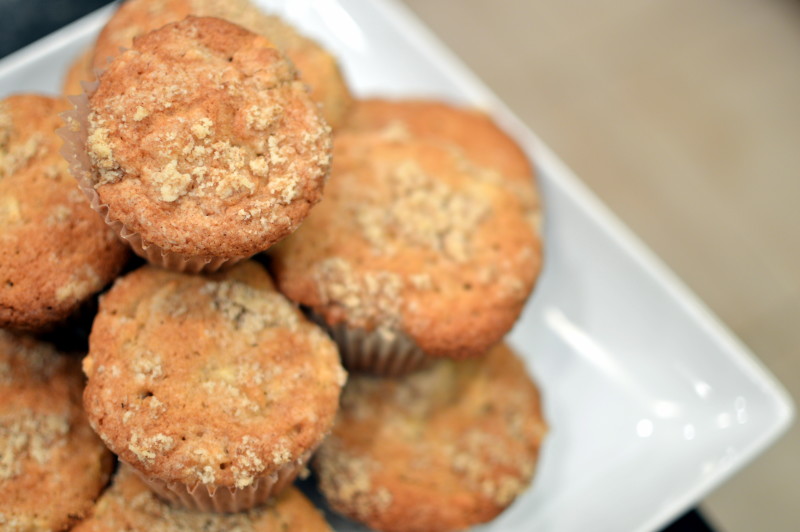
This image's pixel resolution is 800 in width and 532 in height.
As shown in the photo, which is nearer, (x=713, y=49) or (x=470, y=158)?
(x=470, y=158)

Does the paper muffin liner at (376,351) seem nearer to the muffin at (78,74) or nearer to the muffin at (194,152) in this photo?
the muffin at (194,152)

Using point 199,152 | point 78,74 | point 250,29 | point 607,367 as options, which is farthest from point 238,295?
point 607,367

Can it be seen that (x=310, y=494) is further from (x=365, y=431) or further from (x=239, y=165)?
(x=239, y=165)

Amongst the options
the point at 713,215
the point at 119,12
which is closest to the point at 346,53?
the point at 119,12

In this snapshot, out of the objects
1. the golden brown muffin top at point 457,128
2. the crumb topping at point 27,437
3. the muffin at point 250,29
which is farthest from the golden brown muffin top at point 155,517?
the golden brown muffin top at point 457,128

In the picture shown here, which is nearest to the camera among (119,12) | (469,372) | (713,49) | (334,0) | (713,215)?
(119,12)

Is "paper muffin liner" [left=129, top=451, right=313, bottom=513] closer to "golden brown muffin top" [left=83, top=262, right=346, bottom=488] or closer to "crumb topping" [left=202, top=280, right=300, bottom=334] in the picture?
"golden brown muffin top" [left=83, top=262, right=346, bottom=488]

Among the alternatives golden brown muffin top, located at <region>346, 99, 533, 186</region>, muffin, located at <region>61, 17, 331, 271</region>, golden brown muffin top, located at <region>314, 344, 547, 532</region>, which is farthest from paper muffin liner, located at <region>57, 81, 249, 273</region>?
golden brown muffin top, located at <region>346, 99, 533, 186</region>

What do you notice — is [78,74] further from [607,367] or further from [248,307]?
[607,367]
